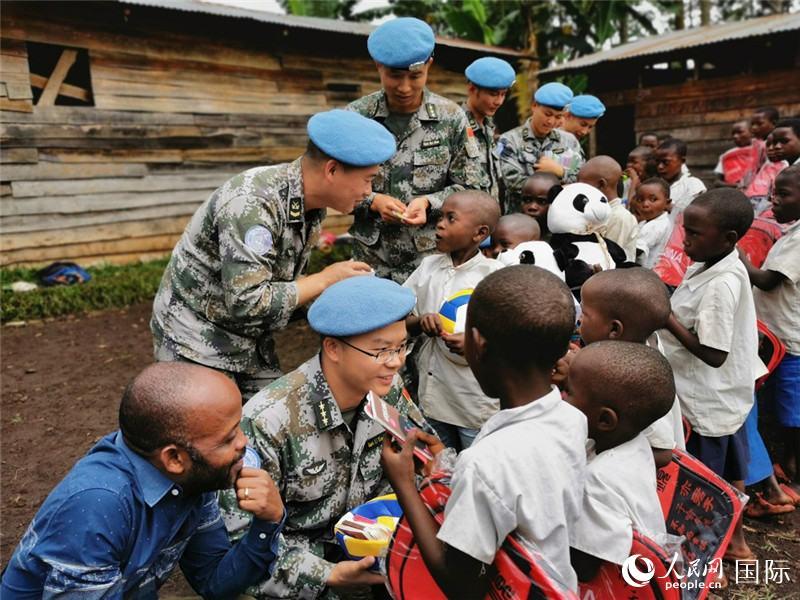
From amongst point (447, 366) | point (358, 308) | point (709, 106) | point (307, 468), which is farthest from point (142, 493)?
point (709, 106)

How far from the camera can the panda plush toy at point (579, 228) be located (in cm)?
341

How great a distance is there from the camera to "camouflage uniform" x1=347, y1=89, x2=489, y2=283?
3.71 metres

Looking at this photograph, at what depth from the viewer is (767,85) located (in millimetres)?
10344

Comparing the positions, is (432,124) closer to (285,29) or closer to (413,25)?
(413,25)

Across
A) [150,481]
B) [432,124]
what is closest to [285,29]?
[432,124]

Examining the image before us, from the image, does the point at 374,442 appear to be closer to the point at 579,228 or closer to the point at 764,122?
the point at 579,228

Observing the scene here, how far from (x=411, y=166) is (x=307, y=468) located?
2.11 meters

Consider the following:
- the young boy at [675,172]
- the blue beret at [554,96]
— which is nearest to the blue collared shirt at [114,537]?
the blue beret at [554,96]

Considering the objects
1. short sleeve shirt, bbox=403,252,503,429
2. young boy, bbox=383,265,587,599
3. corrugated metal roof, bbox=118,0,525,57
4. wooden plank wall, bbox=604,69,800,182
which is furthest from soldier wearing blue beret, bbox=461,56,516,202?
wooden plank wall, bbox=604,69,800,182

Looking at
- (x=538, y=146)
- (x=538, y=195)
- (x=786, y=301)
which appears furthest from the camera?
(x=538, y=146)

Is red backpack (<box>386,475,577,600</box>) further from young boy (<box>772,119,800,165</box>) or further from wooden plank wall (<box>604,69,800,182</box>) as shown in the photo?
wooden plank wall (<box>604,69,800,182</box>)

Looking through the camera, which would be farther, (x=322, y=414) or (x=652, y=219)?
(x=652, y=219)

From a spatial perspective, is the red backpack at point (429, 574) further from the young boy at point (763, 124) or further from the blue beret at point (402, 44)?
the young boy at point (763, 124)

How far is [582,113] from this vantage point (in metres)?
6.03
